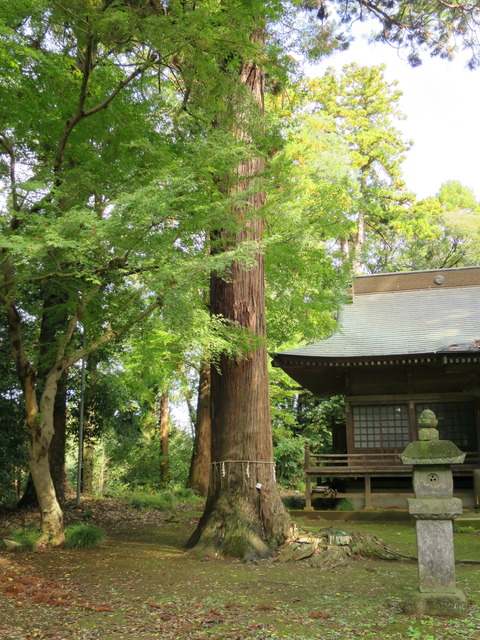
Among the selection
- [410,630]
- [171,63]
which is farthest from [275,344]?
[410,630]

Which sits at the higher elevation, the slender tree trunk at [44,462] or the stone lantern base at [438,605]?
the slender tree trunk at [44,462]

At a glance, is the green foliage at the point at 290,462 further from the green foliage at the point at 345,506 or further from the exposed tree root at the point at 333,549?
the exposed tree root at the point at 333,549

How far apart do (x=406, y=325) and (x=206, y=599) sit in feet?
37.1

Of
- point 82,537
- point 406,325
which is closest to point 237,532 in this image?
point 82,537

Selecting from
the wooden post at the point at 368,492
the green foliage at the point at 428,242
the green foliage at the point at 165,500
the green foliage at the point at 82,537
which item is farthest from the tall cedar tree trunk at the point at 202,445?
the green foliage at the point at 428,242

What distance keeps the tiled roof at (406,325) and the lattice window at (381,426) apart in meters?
1.70

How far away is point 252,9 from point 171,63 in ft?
6.70

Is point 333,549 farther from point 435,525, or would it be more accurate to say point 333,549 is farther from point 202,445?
point 202,445

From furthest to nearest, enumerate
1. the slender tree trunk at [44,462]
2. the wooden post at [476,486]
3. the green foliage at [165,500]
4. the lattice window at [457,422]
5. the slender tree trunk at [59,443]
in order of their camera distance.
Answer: the green foliage at [165,500] < the lattice window at [457,422] < the wooden post at [476,486] < the slender tree trunk at [59,443] < the slender tree trunk at [44,462]

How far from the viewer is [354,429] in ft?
47.3

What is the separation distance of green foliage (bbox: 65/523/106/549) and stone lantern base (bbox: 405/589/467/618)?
5109 millimetres

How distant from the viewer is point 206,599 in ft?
18.1

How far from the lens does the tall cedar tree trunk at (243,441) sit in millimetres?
8094

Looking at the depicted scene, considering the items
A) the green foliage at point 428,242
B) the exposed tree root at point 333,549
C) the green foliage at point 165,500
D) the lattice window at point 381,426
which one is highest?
the green foliage at point 428,242
